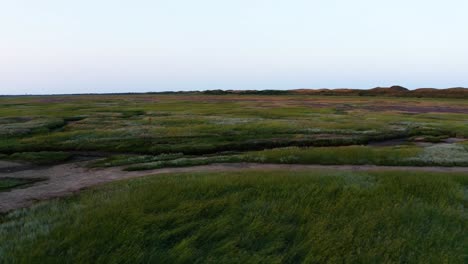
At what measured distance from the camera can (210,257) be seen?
9578 mm

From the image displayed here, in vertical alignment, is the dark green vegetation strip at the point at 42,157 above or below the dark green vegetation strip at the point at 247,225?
below

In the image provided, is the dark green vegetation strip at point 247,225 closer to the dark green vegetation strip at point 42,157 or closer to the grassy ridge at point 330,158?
the grassy ridge at point 330,158

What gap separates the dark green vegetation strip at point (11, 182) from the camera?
20.5 m

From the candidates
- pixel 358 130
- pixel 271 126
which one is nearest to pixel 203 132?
pixel 271 126

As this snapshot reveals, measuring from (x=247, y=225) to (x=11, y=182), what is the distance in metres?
16.9

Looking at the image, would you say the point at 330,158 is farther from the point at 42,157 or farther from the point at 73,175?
the point at 42,157

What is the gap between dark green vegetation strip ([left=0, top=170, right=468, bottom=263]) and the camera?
31.7 feet

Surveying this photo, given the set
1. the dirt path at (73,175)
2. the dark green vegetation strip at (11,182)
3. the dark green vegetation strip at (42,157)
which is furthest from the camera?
the dark green vegetation strip at (42,157)

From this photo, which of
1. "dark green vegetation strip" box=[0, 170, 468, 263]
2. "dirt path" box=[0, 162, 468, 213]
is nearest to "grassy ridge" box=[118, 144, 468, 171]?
"dirt path" box=[0, 162, 468, 213]

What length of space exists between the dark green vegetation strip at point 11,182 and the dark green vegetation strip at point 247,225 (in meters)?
7.13

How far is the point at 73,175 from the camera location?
24203 mm

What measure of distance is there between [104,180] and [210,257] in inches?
564

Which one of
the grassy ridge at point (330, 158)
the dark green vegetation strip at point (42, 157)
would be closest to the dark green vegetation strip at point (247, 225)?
the grassy ridge at point (330, 158)

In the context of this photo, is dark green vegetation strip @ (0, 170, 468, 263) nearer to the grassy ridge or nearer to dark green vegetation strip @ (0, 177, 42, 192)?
dark green vegetation strip @ (0, 177, 42, 192)
